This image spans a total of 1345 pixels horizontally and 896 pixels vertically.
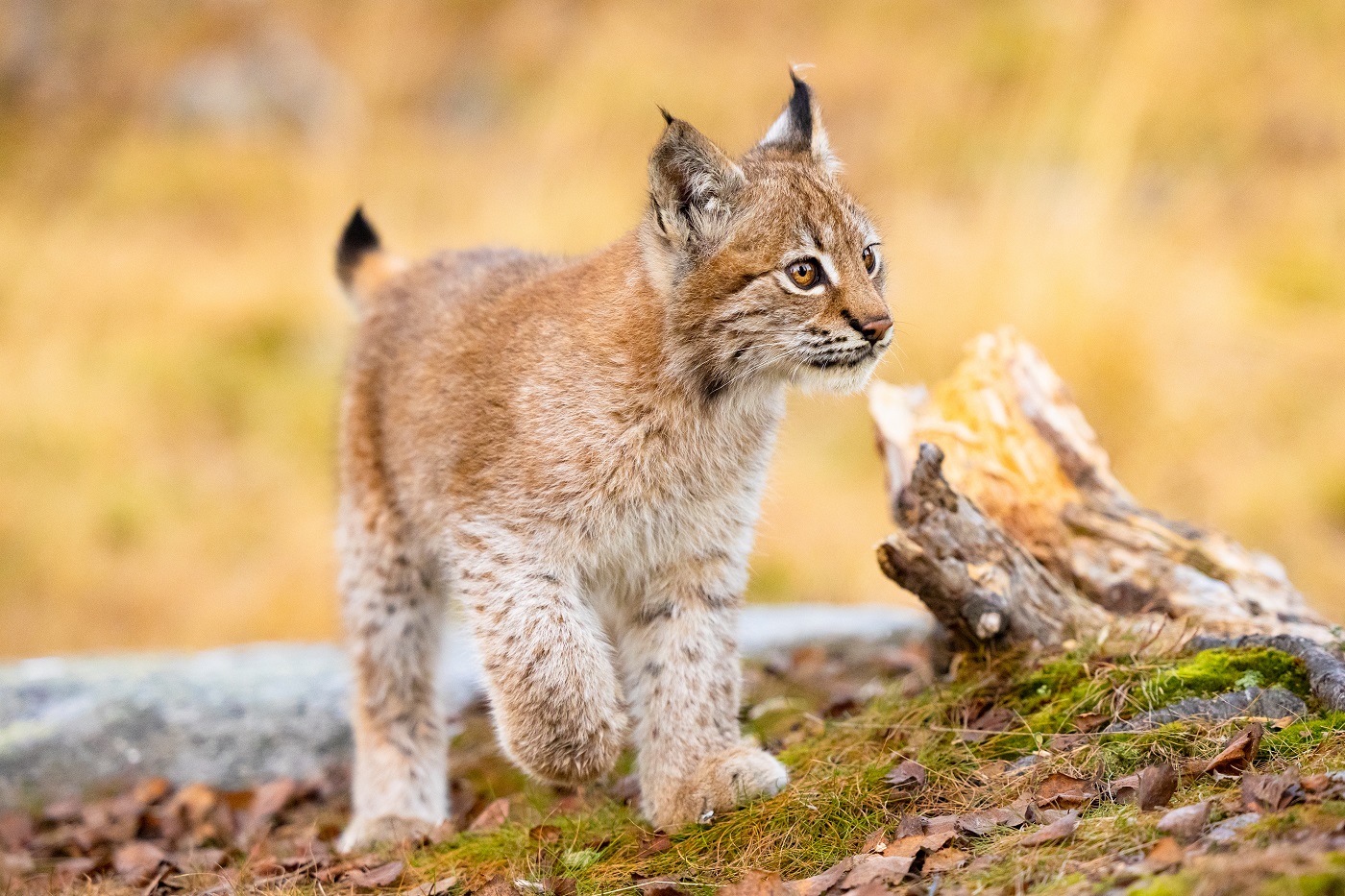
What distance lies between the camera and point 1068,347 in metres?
8.93

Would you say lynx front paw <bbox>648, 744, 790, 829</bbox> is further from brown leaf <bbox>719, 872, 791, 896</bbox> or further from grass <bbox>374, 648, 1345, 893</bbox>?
brown leaf <bbox>719, 872, 791, 896</bbox>

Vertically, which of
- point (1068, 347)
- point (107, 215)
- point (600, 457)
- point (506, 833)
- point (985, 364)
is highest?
point (107, 215)

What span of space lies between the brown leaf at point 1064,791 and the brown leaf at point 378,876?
1.94 metres

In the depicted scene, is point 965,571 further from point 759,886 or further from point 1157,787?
point 759,886

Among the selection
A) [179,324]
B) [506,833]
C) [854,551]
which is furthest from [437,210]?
[506,833]

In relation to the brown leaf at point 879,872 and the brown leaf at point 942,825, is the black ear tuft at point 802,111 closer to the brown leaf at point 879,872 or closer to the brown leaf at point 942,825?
the brown leaf at point 942,825

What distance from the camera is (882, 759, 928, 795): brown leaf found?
3652 millimetres

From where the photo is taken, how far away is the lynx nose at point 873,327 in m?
3.92

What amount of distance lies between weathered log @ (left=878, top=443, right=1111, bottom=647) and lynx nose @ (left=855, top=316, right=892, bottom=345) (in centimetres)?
49

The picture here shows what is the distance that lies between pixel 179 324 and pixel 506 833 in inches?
420

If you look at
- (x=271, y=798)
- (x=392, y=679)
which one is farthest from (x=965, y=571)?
(x=271, y=798)

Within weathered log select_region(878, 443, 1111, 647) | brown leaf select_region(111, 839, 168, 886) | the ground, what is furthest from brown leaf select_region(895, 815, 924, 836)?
brown leaf select_region(111, 839, 168, 886)

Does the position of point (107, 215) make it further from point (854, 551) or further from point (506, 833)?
point (506, 833)

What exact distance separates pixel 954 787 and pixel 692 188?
197 centimetres
